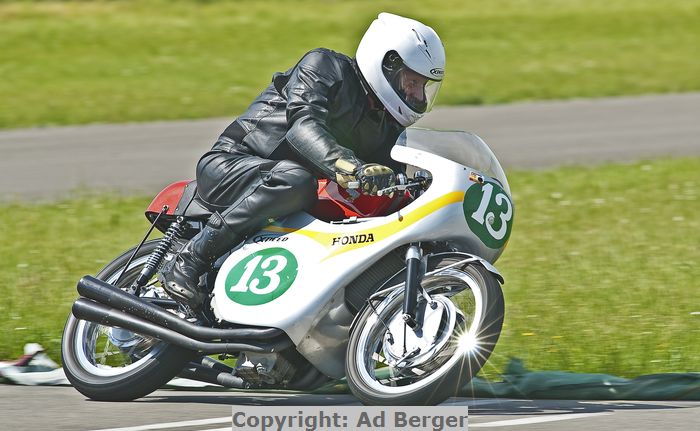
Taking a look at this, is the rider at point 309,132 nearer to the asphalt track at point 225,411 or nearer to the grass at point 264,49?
the asphalt track at point 225,411

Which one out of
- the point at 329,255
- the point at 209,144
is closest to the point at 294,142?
the point at 329,255

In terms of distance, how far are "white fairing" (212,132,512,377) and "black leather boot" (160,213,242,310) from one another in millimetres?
127

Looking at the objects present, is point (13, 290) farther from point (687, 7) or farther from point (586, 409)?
point (687, 7)

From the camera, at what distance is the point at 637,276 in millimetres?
9141

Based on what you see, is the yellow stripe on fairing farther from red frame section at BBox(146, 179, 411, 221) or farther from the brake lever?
red frame section at BBox(146, 179, 411, 221)

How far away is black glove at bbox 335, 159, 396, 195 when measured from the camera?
5793 mm

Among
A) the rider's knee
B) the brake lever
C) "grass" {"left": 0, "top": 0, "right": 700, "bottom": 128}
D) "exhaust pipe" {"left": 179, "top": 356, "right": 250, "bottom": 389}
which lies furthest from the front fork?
"grass" {"left": 0, "top": 0, "right": 700, "bottom": 128}

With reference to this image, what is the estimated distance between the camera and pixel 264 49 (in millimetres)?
27078

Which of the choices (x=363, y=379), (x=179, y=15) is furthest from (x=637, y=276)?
(x=179, y=15)

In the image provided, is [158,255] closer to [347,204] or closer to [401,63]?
[347,204]

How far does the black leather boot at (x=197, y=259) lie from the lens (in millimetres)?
6223

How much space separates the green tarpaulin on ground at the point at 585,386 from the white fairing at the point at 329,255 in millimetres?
721

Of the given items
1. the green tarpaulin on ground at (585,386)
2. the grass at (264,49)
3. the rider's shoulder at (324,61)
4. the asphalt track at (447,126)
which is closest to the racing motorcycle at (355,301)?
the rider's shoulder at (324,61)

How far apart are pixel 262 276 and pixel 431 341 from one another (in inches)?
36.3
